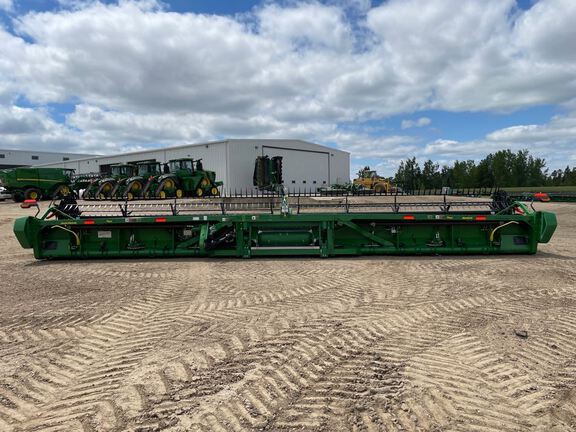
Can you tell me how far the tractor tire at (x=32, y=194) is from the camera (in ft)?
82.2

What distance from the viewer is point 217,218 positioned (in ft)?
25.5

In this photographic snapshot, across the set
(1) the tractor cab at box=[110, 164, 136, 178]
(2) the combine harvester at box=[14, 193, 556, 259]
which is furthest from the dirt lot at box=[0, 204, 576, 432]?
(1) the tractor cab at box=[110, 164, 136, 178]

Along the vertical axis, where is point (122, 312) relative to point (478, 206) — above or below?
below

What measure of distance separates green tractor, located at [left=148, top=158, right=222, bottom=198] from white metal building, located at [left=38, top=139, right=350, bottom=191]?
651 cm

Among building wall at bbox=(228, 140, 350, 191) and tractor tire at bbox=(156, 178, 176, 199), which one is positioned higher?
building wall at bbox=(228, 140, 350, 191)

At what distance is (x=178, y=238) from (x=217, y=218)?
102 centimetres

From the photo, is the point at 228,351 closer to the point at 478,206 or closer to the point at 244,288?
the point at 244,288

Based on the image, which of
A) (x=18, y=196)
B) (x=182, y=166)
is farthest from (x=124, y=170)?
(x=18, y=196)

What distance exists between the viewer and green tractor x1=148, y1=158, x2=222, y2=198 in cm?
2244

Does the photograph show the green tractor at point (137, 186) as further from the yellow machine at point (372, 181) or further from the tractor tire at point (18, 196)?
the yellow machine at point (372, 181)

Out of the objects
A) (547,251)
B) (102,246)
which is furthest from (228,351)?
(547,251)

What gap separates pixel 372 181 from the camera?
33219 mm

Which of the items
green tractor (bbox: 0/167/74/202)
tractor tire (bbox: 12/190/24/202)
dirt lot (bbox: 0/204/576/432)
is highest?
green tractor (bbox: 0/167/74/202)

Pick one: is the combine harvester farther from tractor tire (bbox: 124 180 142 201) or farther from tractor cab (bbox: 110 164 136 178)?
tractor cab (bbox: 110 164 136 178)
